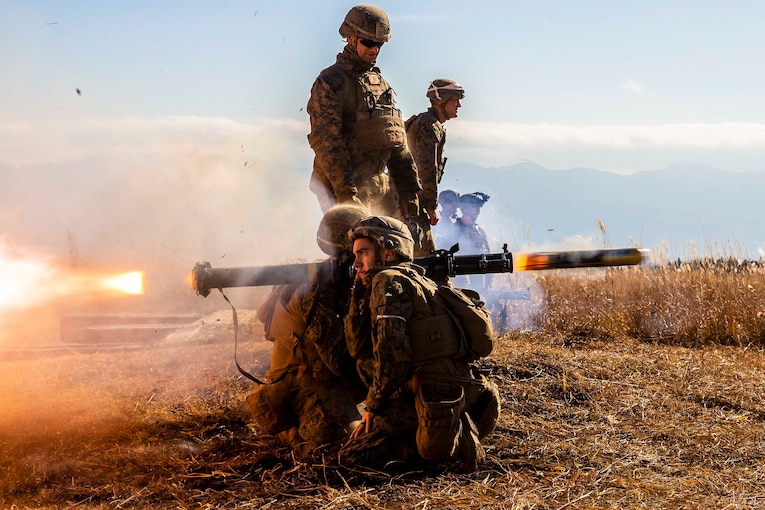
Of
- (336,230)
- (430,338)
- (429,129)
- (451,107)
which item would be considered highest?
(451,107)

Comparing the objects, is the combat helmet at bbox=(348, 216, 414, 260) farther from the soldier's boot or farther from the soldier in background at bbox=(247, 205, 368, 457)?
the soldier's boot

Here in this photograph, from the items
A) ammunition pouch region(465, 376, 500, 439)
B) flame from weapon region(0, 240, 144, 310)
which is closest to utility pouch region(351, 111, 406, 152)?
flame from weapon region(0, 240, 144, 310)

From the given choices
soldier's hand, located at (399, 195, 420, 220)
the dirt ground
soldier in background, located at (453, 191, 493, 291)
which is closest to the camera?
the dirt ground

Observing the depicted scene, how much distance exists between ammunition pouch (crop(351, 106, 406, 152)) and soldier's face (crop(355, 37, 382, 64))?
1.44 ft

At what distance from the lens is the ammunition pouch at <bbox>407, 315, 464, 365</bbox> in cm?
533

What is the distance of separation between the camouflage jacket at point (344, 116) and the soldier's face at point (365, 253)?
202 centimetres

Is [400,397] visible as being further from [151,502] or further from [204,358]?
[204,358]

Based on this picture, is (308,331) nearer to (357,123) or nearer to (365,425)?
(365,425)

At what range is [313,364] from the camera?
250 inches

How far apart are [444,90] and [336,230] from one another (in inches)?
178

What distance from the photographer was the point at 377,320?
5.30 metres

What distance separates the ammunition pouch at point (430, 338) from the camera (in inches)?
210

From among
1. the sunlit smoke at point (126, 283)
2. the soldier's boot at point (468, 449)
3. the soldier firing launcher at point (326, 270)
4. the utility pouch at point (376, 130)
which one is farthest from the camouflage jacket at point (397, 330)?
the sunlit smoke at point (126, 283)

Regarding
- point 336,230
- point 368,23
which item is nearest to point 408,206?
point 368,23
